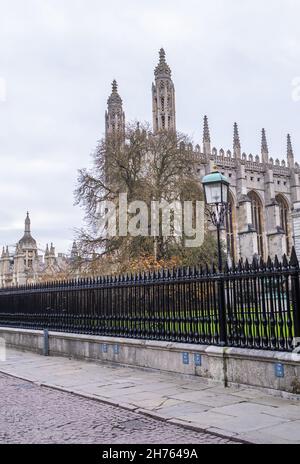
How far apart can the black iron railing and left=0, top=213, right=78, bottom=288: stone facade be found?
153 ft

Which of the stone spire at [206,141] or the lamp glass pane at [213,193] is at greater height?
the stone spire at [206,141]

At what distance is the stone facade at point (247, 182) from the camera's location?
170ft

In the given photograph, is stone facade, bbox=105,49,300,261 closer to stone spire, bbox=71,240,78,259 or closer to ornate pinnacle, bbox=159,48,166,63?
ornate pinnacle, bbox=159,48,166,63

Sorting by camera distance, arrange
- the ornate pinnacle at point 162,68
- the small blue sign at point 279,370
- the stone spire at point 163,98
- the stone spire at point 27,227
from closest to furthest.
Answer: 1. the small blue sign at point 279,370
2. the stone spire at point 163,98
3. the ornate pinnacle at point 162,68
4. the stone spire at point 27,227

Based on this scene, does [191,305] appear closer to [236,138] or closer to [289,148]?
[236,138]

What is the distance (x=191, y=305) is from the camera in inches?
358

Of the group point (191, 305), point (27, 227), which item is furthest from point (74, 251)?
point (27, 227)

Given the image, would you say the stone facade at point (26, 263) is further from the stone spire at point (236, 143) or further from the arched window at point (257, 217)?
the stone spire at point (236, 143)

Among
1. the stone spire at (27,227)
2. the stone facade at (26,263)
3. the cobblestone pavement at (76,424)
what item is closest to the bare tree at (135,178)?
the cobblestone pavement at (76,424)

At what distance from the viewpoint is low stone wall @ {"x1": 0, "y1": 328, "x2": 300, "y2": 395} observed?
7.06m

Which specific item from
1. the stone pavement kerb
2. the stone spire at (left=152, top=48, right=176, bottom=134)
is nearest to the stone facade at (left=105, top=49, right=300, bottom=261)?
the stone spire at (left=152, top=48, right=176, bottom=134)

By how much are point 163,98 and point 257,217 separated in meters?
20.1

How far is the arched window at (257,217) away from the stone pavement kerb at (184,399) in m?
51.8

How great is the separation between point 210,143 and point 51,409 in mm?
54367
